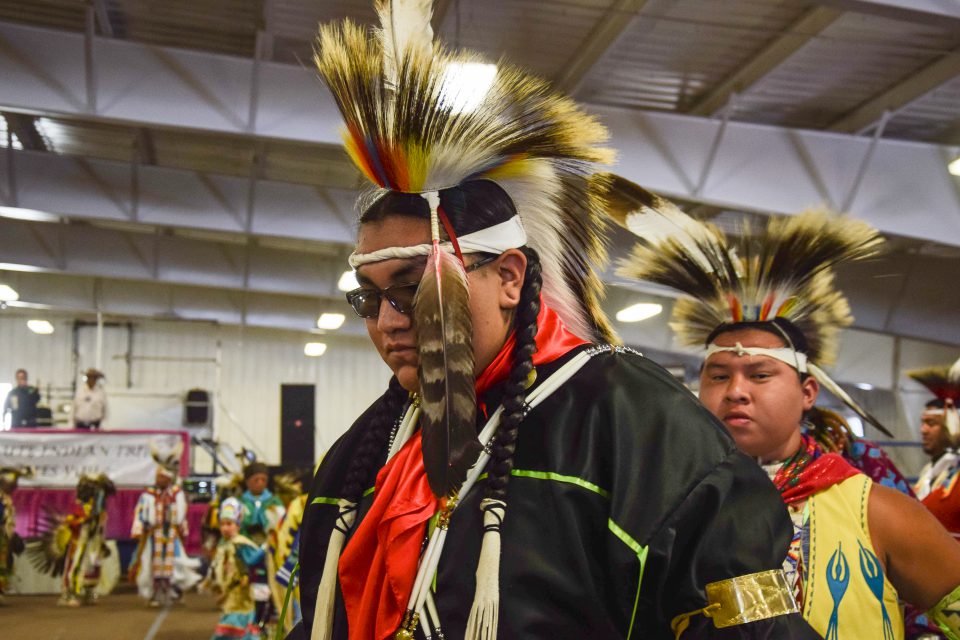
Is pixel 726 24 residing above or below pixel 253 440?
above

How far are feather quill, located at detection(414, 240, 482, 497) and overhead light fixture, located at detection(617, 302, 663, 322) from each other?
10083 mm

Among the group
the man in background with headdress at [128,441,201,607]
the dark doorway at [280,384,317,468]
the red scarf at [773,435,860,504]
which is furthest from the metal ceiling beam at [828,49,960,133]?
the dark doorway at [280,384,317,468]

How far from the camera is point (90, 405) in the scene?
12.1 meters

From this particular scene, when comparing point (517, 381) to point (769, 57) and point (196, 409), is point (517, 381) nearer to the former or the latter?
point (769, 57)

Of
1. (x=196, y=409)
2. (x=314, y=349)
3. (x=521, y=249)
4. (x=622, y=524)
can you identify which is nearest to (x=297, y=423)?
(x=196, y=409)

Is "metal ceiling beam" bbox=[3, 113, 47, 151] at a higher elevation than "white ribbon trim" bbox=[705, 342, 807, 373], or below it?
higher

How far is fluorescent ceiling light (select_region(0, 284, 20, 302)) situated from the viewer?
11.9 meters

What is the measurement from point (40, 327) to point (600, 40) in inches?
482

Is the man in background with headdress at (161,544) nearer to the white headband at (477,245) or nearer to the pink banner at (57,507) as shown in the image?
the pink banner at (57,507)

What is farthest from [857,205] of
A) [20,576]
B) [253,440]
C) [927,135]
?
[253,440]

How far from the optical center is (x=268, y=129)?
6316mm

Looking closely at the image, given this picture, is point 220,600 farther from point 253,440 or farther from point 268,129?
point 253,440

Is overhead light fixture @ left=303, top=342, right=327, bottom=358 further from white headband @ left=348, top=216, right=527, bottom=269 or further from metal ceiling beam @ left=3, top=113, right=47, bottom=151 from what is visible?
white headband @ left=348, top=216, right=527, bottom=269

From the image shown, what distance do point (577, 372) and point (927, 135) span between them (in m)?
6.78
